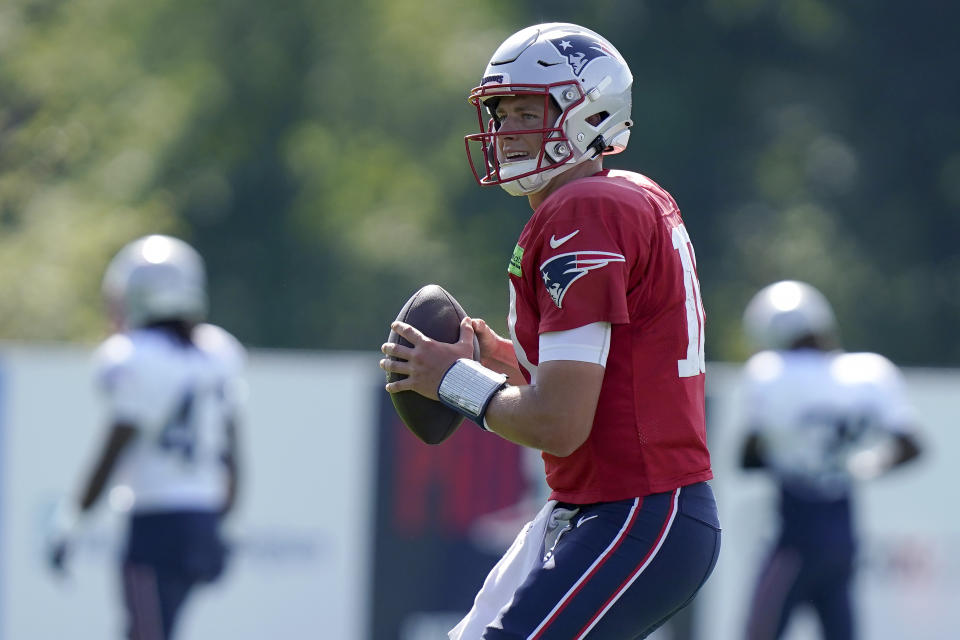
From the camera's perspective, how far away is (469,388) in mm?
3609

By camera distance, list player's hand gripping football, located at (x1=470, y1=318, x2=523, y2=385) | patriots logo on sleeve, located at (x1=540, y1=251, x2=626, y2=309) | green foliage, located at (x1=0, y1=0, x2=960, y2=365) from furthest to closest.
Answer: green foliage, located at (x1=0, y1=0, x2=960, y2=365), player's hand gripping football, located at (x1=470, y1=318, x2=523, y2=385), patriots logo on sleeve, located at (x1=540, y1=251, x2=626, y2=309)

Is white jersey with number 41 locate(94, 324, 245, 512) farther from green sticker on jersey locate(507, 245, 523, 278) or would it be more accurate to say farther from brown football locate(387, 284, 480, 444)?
green sticker on jersey locate(507, 245, 523, 278)

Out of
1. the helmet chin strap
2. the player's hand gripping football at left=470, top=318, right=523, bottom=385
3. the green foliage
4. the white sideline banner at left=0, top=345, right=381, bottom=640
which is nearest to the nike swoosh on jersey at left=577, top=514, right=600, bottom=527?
the player's hand gripping football at left=470, top=318, right=523, bottom=385

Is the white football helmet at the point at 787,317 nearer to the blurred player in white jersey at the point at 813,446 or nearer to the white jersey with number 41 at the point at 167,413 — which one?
the blurred player in white jersey at the point at 813,446

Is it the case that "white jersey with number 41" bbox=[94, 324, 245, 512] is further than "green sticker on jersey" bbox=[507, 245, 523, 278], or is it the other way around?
"white jersey with number 41" bbox=[94, 324, 245, 512]

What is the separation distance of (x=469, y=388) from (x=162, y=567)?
3.41m

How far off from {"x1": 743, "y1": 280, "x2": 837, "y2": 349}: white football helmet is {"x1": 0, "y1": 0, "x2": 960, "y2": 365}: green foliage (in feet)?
40.6

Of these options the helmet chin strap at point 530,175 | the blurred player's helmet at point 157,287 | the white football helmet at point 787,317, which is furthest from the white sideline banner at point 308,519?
the helmet chin strap at point 530,175

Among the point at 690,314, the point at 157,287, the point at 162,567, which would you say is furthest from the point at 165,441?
the point at 690,314

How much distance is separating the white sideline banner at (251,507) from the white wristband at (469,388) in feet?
14.9

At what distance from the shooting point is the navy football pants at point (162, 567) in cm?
656

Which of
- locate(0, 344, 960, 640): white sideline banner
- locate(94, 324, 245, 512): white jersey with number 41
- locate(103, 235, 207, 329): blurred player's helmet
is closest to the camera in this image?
locate(94, 324, 245, 512): white jersey with number 41

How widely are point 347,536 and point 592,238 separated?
5.46 meters

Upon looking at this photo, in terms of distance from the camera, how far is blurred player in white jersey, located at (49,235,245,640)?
6598mm
